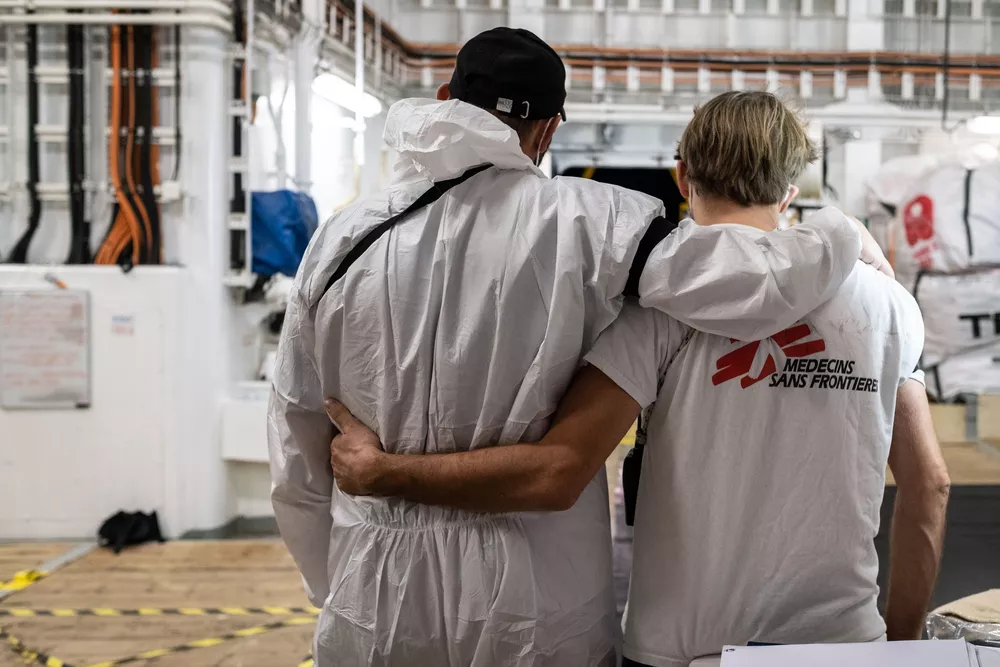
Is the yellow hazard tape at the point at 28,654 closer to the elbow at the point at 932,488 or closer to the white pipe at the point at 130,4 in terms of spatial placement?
the elbow at the point at 932,488

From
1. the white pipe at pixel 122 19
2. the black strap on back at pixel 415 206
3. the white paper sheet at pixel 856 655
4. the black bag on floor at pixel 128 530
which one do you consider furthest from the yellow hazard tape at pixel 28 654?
the white pipe at pixel 122 19

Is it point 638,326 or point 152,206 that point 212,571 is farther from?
point 638,326

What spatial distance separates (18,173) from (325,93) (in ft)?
4.93

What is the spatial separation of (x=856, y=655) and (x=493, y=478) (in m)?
0.42

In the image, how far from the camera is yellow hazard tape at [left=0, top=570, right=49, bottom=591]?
10.2 feet

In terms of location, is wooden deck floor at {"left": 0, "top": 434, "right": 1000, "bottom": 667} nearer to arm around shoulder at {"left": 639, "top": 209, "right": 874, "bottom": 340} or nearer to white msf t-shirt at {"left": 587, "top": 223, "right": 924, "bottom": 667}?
white msf t-shirt at {"left": 587, "top": 223, "right": 924, "bottom": 667}

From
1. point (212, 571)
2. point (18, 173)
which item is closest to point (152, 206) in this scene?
point (18, 173)

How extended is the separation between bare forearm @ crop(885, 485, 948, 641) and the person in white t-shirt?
142mm

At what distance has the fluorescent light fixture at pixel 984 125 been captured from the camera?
535 cm

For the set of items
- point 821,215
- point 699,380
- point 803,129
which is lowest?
point 699,380

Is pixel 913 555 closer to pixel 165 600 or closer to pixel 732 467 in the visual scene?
pixel 732 467

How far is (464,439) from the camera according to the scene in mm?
1056

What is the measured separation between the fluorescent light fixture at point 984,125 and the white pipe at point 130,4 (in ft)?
14.7

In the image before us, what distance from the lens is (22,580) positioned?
3176mm
